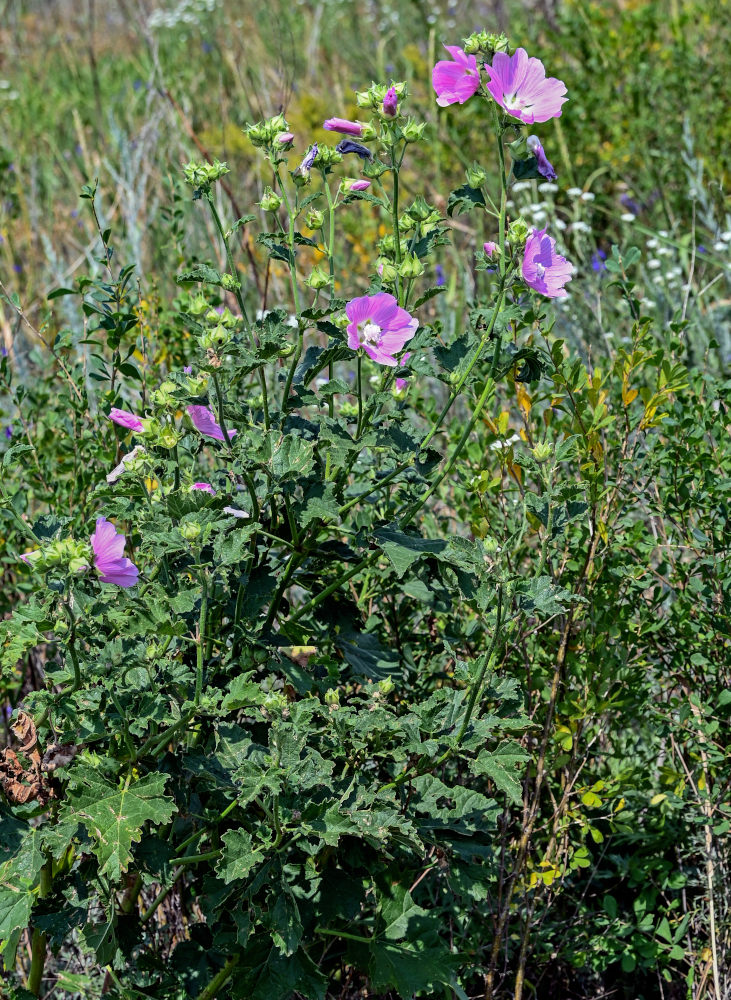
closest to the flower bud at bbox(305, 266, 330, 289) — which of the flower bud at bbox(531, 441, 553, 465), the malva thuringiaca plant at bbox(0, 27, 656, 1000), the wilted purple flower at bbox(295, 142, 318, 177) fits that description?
the malva thuringiaca plant at bbox(0, 27, 656, 1000)

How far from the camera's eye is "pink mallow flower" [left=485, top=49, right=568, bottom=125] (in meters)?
1.22

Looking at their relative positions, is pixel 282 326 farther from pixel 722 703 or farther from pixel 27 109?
pixel 27 109

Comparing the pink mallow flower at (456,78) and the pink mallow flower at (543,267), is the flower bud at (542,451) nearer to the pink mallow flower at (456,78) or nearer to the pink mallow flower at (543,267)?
the pink mallow flower at (543,267)

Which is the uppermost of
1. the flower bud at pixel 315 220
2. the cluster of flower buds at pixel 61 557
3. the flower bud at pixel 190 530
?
the flower bud at pixel 315 220

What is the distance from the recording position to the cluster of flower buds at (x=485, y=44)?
4.00 ft

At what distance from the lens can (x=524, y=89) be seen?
4.12 ft

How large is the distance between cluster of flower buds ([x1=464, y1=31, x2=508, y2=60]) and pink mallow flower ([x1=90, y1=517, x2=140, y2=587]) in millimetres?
707

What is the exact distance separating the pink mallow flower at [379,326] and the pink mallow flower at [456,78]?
0.80 feet

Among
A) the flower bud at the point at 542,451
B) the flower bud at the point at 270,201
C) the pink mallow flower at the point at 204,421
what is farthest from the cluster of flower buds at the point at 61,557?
the flower bud at the point at 542,451

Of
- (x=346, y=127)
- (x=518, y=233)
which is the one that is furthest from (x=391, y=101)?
(x=518, y=233)

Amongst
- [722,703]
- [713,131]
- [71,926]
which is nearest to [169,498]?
[71,926]

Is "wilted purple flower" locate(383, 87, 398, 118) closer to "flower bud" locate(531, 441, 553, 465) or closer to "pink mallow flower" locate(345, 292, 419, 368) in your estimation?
"pink mallow flower" locate(345, 292, 419, 368)

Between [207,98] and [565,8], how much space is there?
1.90 m

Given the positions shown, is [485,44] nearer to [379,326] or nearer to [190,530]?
[379,326]
